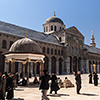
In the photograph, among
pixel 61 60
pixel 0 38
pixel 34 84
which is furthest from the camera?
pixel 61 60

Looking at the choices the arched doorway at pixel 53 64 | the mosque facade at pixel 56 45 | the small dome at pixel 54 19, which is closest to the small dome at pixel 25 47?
the mosque facade at pixel 56 45

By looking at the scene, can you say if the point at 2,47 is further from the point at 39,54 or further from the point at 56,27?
the point at 56,27

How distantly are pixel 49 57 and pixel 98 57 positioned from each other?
28.4 meters

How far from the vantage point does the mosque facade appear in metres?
26.8

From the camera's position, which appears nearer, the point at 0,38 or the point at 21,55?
the point at 21,55

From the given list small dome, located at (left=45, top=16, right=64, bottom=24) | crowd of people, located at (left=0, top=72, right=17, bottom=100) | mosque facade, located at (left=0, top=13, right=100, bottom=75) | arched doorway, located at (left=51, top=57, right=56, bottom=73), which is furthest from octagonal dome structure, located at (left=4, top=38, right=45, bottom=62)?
small dome, located at (left=45, top=16, right=64, bottom=24)

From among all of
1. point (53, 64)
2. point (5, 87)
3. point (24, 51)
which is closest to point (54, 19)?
point (53, 64)

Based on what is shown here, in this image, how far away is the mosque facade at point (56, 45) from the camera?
1056 inches

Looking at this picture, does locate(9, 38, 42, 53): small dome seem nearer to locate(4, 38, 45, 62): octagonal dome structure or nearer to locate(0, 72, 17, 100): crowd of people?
locate(4, 38, 45, 62): octagonal dome structure

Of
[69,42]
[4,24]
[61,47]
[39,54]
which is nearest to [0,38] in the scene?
[4,24]

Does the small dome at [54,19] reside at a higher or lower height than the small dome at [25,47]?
higher

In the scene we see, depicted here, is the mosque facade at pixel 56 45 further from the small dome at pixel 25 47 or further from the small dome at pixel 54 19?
the small dome at pixel 25 47

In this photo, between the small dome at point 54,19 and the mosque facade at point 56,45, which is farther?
the small dome at point 54,19

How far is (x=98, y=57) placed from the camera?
53.8 meters
